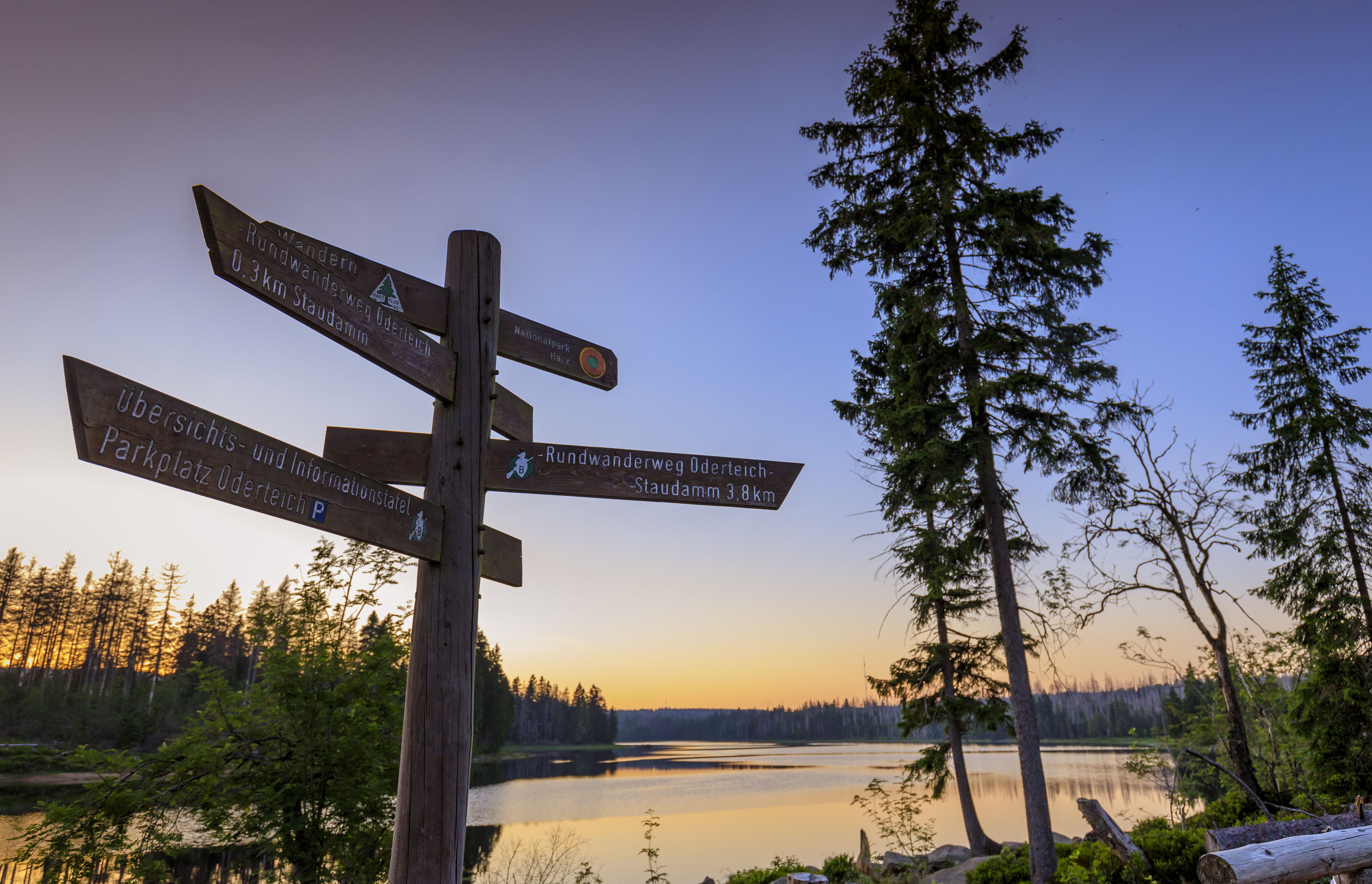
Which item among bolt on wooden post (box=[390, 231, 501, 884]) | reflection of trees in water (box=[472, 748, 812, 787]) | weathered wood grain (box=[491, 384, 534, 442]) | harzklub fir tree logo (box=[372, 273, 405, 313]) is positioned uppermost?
harzklub fir tree logo (box=[372, 273, 405, 313])

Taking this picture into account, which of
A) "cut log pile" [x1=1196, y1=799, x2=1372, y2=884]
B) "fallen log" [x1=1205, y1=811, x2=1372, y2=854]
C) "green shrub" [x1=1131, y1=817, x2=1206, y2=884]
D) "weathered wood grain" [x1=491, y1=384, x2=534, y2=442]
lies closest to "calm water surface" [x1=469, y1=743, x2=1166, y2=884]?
"green shrub" [x1=1131, y1=817, x2=1206, y2=884]

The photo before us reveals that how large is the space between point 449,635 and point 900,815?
37.0 ft

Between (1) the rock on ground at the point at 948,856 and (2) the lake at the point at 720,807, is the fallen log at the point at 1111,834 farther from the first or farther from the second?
(2) the lake at the point at 720,807

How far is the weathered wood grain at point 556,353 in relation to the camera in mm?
3996

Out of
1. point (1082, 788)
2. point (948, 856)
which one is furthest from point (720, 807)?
point (1082, 788)

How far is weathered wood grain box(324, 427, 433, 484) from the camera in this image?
334 cm

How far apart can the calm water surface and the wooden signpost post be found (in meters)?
11.5

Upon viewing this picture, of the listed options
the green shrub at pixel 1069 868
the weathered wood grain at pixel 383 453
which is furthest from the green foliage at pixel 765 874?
the weathered wood grain at pixel 383 453

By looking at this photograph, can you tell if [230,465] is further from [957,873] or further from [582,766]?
[582,766]

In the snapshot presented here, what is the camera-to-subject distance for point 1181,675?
16.4 metres

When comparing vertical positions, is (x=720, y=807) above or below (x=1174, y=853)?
below

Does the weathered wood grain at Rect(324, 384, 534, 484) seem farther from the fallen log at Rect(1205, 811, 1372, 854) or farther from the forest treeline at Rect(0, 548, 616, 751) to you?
the forest treeline at Rect(0, 548, 616, 751)

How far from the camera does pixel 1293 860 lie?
4.57 meters

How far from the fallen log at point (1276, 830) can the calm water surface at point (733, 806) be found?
7156mm
